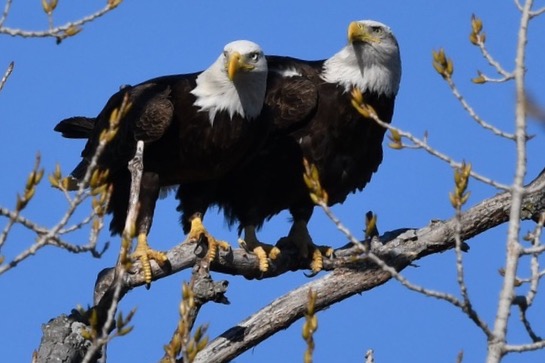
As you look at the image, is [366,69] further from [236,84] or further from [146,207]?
[146,207]

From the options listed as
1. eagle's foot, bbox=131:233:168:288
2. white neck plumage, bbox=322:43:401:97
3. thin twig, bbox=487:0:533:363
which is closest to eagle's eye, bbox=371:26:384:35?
white neck plumage, bbox=322:43:401:97

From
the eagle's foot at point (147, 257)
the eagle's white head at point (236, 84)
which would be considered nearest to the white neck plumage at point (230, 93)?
the eagle's white head at point (236, 84)

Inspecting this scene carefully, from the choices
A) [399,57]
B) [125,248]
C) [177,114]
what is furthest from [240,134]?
[125,248]

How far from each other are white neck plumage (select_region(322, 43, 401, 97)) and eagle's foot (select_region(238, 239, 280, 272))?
1.20 m

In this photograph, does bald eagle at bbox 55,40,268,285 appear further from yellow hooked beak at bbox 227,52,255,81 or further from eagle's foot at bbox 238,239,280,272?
eagle's foot at bbox 238,239,280,272

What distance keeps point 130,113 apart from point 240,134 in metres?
0.67

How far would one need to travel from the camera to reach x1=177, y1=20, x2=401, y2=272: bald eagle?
8164 millimetres

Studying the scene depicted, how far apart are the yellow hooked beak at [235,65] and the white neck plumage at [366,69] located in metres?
1.01

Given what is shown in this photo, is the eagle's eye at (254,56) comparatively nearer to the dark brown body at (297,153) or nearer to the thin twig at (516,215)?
the dark brown body at (297,153)

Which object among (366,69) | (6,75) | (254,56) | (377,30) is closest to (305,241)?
(366,69)

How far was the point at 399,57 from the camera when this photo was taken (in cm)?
875

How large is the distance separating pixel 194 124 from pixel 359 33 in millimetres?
1526

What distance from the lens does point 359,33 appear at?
8492 millimetres

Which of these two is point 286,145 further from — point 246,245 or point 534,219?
point 534,219
